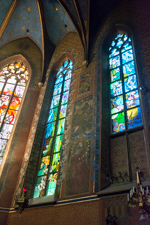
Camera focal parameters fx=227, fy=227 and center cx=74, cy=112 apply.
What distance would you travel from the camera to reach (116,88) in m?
8.80

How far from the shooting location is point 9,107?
11242mm

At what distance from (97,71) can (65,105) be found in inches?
79.3

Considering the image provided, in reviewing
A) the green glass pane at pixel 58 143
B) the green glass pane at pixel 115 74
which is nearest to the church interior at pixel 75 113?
the green glass pane at pixel 115 74

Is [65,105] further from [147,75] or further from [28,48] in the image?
[28,48]

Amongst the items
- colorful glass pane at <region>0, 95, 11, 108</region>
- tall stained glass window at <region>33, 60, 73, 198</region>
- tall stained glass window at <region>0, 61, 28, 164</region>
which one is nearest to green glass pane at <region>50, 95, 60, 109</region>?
tall stained glass window at <region>33, 60, 73, 198</region>

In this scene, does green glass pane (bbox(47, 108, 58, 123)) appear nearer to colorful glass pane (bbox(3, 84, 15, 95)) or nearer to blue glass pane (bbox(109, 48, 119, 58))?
colorful glass pane (bbox(3, 84, 15, 95))

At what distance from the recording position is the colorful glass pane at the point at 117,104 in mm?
8113

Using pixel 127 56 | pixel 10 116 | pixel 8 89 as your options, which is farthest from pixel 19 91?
pixel 127 56

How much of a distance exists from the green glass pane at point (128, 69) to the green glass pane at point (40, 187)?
5010 mm

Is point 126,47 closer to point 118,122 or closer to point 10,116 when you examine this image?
point 118,122

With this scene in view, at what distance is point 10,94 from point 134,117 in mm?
6961

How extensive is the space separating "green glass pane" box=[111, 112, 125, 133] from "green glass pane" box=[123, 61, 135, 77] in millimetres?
1867

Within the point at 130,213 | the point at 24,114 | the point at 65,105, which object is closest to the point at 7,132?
the point at 24,114

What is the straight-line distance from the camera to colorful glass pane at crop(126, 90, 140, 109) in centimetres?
778
